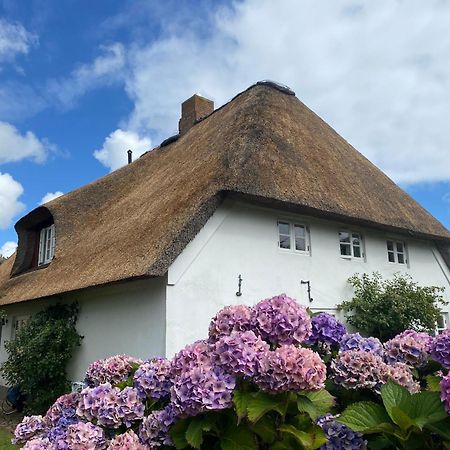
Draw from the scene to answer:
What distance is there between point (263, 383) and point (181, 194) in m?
7.80

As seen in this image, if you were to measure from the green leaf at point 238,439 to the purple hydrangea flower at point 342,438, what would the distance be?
1.21 feet

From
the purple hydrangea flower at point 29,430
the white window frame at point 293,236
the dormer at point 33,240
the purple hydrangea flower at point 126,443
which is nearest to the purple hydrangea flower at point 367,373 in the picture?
the purple hydrangea flower at point 126,443

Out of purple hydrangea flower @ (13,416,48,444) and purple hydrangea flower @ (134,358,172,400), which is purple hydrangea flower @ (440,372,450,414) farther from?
purple hydrangea flower @ (13,416,48,444)

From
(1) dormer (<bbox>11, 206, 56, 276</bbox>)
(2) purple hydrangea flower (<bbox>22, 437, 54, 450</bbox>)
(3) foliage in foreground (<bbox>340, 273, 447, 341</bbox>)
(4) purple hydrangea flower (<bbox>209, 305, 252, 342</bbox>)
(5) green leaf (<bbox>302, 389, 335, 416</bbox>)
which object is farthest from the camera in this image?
(1) dormer (<bbox>11, 206, 56, 276</bbox>)

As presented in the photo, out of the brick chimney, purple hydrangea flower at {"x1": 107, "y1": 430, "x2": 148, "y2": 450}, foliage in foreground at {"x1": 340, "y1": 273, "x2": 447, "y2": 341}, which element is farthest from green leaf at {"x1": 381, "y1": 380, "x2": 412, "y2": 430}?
the brick chimney

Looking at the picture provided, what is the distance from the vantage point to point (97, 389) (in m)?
2.36

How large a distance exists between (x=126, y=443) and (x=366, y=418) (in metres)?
1.12

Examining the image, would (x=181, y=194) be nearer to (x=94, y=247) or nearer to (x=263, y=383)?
(x=94, y=247)

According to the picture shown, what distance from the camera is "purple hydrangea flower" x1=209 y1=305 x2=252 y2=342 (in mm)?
2271

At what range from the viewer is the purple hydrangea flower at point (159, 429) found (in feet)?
6.91

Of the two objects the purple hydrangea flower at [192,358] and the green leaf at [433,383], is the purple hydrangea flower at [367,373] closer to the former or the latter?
the green leaf at [433,383]

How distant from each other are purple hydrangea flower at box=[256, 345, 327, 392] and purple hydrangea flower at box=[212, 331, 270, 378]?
47 millimetres

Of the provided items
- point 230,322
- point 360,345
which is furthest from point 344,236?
point 230,322

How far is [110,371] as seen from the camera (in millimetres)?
2691
